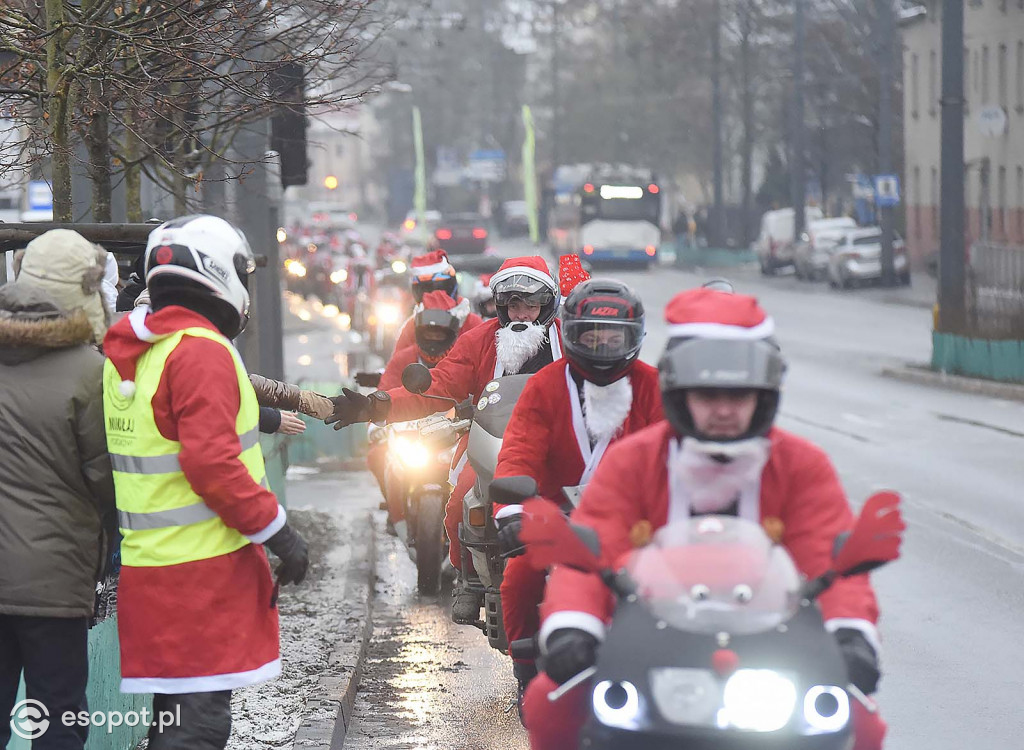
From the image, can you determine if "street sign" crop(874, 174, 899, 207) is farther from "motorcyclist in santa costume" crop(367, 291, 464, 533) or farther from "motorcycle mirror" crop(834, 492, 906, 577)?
"motorcycle mirror" crop(834, 492, 906, 577)

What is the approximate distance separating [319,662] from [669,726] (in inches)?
192

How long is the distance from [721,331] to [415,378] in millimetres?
3124

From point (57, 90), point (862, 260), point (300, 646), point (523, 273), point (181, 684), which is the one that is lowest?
point (300, 646)

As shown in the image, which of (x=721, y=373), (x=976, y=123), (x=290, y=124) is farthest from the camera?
(x=976, y=123)

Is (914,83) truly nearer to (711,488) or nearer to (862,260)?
(862,260)

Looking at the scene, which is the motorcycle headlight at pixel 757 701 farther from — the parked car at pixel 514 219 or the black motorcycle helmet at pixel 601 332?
the parked car at pixel 514 219

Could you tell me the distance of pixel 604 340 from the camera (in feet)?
19.9

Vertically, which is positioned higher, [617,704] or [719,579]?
[719,579]

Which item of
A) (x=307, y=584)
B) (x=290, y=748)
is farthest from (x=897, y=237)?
(x=290, y=748)

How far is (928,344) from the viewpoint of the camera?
3184 centimetres

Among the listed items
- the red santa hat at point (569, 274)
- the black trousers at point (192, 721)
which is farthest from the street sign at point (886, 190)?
the black trousers at point (192, 721)

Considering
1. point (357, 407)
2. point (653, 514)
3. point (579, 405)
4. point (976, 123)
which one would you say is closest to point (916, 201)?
point (976, 123)

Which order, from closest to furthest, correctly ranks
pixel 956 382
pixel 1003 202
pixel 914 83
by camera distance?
pixel 956 382 → pixel 1003 202 → pixel 914 83

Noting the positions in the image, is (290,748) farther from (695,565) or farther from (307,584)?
(307,584)
